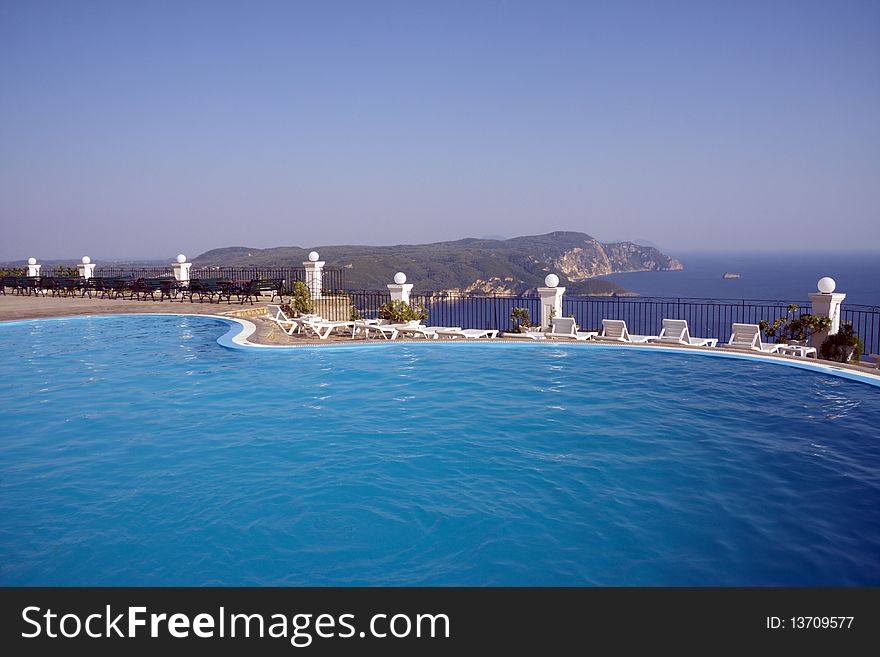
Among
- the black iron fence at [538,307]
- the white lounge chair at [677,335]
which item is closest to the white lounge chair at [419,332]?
the black iron fence at [538,307]

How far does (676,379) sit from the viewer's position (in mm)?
9898

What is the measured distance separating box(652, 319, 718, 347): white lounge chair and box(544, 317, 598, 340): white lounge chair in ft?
4.84

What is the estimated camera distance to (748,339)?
12133 mm

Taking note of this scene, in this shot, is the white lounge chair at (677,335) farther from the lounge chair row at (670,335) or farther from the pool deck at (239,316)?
the pool deck at (239,316)

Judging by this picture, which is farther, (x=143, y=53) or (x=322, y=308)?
(x=143, y=53)

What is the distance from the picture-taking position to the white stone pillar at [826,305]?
12220 millimetres

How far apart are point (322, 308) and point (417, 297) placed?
3.94 metres

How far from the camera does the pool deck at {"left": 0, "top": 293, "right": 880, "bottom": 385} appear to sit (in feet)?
36.0

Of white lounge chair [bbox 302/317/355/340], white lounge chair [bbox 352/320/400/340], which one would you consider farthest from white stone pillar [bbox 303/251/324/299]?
white lounge chair [bbox 352/320/400/340]

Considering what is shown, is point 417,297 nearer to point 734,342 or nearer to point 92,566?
point 734,342

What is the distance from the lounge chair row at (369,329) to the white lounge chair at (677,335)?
3726mm

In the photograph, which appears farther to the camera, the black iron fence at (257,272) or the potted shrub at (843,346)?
the black iron fence at (257,272)
